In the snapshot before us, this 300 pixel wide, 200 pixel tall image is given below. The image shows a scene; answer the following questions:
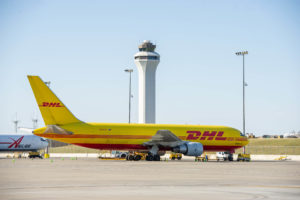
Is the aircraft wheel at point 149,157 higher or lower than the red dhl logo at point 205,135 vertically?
lower

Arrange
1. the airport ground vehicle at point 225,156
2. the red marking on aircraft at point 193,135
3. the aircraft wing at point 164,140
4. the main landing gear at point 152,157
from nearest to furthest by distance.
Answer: the aircraft wing at point 164,140 < the main landing gear at point 152,157 < the red marking on aircraft at point 193,135 < the airport ground vehicle at point 225,156

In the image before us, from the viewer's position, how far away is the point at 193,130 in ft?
185

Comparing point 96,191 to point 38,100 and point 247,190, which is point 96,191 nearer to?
point 247,190

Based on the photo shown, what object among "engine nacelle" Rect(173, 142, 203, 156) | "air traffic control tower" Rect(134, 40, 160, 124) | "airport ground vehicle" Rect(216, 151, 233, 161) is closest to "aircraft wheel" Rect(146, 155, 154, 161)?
"engine nacelle" Rect(173, 142, 203, 156)

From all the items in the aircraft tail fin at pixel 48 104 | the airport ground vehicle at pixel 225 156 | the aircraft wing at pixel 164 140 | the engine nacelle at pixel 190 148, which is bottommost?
the airport ground vehicle at pixel 225 156

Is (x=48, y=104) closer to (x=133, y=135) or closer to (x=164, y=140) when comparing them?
(x=133, y=135)

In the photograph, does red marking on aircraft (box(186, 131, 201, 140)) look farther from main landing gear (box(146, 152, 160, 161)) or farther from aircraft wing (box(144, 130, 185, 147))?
main landing gear (box(146, 152, 160, 161))

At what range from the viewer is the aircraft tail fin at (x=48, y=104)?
1937 inches

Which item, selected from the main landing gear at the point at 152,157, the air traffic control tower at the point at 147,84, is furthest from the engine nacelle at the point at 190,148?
the air traffic control tower at the point at 147,84

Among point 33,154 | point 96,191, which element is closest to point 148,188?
point 96,191

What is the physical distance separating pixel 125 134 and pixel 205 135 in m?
10.4

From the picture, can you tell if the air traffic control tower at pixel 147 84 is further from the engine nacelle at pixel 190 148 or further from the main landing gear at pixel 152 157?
the engine nacelle at pixel 190 148

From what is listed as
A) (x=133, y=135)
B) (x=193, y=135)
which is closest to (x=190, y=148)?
(x=193, y=135)

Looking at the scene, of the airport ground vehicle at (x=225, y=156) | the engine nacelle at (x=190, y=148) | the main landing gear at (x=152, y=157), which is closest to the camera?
the engine nacelle at (x=190, y=148)
